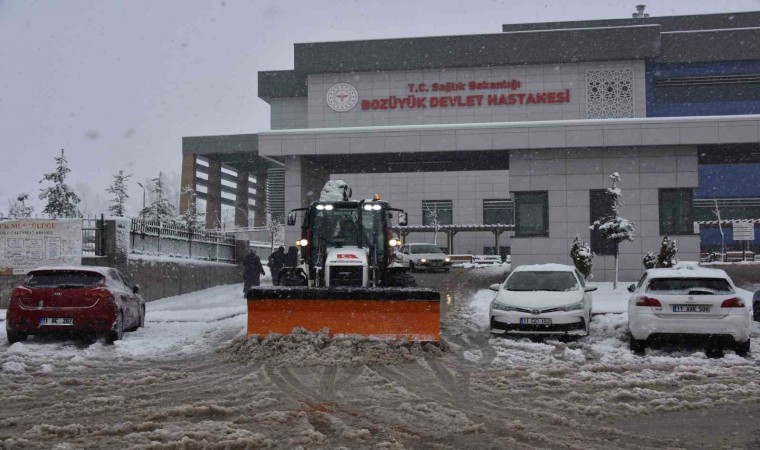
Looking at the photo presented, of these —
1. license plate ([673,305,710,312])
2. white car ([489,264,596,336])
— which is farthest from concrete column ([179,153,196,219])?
license plate ([673,305,710,312])

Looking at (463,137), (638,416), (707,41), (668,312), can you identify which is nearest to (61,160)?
(463,137)

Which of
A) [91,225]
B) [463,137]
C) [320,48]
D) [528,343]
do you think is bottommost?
[528,343]

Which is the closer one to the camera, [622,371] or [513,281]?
[622,371]

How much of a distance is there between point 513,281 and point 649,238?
45.5 ft

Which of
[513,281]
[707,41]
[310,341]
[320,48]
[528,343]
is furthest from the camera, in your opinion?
[707,41]

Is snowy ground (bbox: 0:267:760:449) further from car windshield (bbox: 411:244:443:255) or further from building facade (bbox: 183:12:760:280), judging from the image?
car windshield (bbox: 411:244:443:255)

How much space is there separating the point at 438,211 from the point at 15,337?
2091 inches

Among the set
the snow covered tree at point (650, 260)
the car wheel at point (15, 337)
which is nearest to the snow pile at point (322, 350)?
the car wheel at point (15, 337)

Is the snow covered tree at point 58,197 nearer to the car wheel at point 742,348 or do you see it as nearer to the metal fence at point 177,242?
the metal fence at point 177,242

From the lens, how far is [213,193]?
202ft

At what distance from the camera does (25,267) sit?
65.3 ft

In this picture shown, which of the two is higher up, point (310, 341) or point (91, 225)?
point (91, 225)

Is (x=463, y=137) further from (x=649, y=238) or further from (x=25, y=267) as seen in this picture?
(x=25, y=267)

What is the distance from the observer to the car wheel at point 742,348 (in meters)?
11.9
